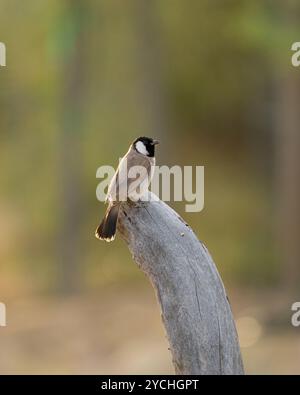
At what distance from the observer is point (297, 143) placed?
46.1 feet

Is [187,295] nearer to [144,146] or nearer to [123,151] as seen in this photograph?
[144,146]

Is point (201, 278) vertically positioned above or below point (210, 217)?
below

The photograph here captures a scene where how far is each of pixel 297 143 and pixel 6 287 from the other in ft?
26.4

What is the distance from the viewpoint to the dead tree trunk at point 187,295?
4.39 m

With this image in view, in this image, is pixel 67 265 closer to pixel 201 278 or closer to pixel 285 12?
pixel 285 12

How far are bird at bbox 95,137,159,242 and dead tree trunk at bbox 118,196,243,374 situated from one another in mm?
197

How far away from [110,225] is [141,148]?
2.38 feet

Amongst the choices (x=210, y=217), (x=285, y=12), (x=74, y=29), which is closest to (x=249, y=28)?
(x=285, y=12)

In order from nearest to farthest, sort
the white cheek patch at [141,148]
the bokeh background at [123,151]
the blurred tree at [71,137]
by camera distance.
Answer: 1. the white cheek patch at [141,148]
2. the bokeh background at [123,151]
3. the blurred tree at [71,137]

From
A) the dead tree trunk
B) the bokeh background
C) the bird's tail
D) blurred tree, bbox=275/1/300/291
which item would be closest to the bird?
the bird's tail

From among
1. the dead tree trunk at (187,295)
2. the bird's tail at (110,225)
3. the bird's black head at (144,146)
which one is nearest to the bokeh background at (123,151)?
the bird's black head at (144,146)

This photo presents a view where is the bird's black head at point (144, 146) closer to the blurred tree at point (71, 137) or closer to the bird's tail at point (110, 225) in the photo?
the bird's tail at point (110, 225)

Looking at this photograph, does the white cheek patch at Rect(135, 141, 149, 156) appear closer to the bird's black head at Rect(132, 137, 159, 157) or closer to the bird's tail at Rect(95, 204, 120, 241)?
the bird's black head at Rect(132, 137, 159, 157)

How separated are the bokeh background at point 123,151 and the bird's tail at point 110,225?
26.4 feet
